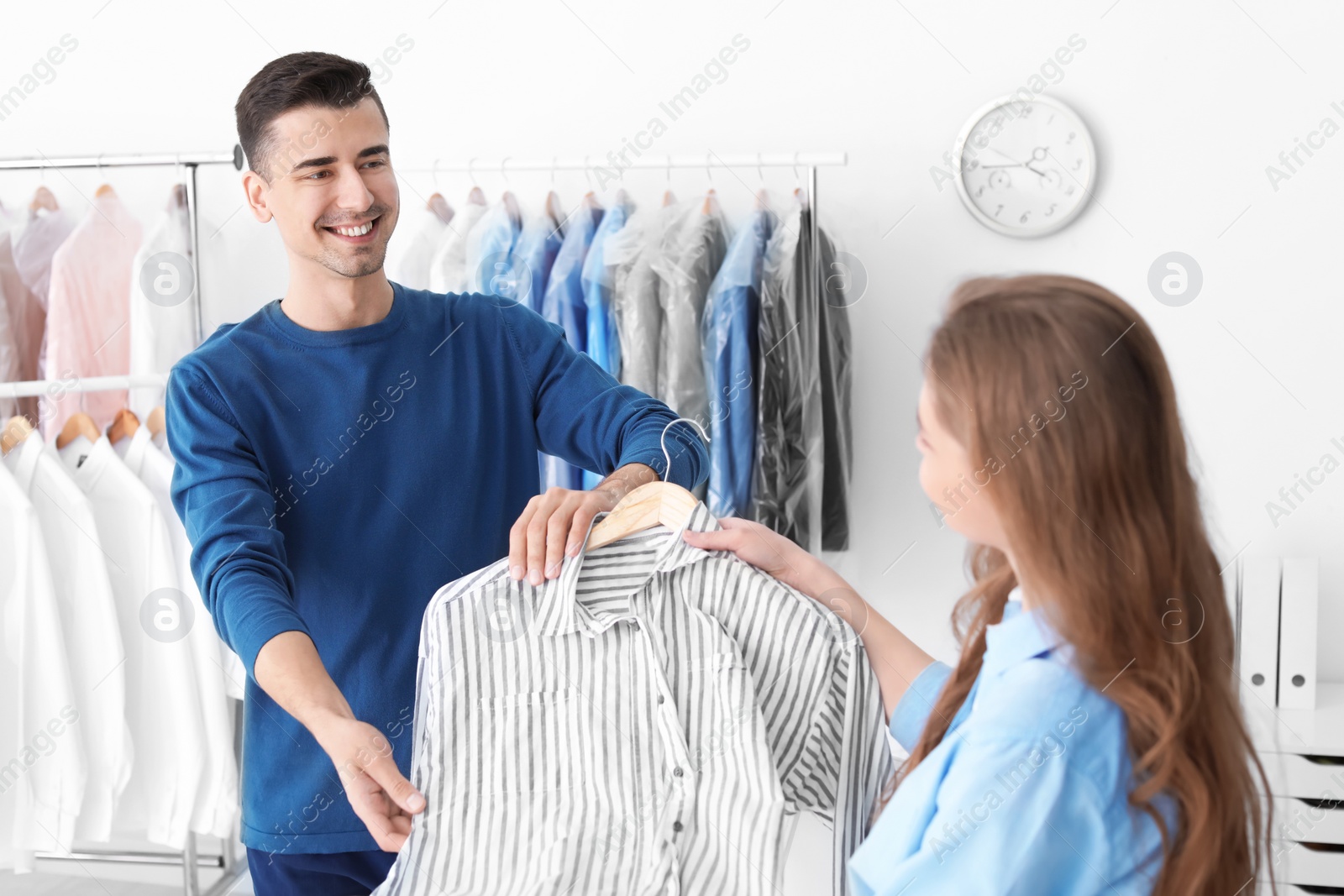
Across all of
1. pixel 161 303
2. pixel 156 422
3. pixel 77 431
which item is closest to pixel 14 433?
pixel 77 431

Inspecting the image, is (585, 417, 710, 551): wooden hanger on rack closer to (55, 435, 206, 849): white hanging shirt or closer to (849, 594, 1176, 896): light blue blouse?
(849, 594, 1176, 896): light blue blouse

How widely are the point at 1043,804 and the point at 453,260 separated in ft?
6.38

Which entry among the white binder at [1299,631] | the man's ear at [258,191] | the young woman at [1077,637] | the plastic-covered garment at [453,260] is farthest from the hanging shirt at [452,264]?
the white binder at [1299,631]

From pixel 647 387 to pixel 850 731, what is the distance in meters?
1.27

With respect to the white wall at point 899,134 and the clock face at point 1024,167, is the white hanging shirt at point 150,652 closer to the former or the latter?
the white wall at point 899,134

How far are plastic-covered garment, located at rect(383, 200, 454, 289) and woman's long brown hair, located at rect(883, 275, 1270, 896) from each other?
1789 mm

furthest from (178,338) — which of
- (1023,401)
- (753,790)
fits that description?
(1023,401)

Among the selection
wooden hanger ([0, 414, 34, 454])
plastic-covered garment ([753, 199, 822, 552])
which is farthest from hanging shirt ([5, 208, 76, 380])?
plastic-covered garment ([753, 199, 822, 552])

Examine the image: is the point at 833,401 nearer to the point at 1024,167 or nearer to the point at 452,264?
the point at 1024,167

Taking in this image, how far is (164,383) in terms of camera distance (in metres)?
2.16

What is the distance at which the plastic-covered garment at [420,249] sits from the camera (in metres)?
2.46

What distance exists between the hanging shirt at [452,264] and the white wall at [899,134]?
0.32 meters

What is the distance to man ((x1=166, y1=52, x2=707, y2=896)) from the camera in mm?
1338

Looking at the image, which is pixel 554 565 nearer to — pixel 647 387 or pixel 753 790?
pixel 753 790
